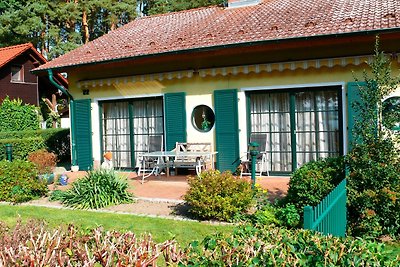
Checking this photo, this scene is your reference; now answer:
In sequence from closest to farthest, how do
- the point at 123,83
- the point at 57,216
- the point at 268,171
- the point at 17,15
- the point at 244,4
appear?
the point at 57,216, the point at 268,171, the point at 123,83, the point at 244,4, the point at 17,15

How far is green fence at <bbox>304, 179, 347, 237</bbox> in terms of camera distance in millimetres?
3920

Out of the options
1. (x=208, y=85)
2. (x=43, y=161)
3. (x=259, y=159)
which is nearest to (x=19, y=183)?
(x=43, y=161)

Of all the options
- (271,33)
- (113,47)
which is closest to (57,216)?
(271,33)

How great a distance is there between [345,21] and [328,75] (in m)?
1.47

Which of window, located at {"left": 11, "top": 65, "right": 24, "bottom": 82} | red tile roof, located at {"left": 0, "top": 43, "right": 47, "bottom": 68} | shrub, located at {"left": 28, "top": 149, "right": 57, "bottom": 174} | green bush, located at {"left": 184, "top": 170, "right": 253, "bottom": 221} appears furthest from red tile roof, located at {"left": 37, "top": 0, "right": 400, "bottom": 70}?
window, located at {"left": 11, "top": 65, "right": 24, "bottom": 82}

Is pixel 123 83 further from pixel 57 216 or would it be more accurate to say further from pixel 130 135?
pixel 57 216

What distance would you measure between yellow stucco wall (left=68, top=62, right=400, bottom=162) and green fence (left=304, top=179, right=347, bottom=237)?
17.2 ft

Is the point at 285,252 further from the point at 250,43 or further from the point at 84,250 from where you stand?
the point at 250,43

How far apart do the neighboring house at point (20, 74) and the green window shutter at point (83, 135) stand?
1316cm

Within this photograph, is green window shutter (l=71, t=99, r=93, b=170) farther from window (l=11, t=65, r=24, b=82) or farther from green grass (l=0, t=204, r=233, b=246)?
window (l=11, t=65, r=24, b=82)

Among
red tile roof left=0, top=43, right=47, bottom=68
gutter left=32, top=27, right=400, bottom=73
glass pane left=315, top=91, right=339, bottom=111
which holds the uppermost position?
red tile roof left=0, top=43, right=47, bottom=68

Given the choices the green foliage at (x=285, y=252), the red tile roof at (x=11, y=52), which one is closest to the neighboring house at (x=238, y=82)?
the green foliage at (x=285, y=252)

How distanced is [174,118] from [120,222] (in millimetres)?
6096

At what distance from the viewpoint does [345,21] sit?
35.8 feet
